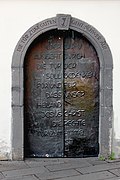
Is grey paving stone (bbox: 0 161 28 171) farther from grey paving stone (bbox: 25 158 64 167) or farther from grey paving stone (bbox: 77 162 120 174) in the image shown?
grey paving stone (bbox: 77 162 120 174)

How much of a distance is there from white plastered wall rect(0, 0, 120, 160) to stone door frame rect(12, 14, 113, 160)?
98 mm

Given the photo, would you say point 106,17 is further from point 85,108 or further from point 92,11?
point 85,108

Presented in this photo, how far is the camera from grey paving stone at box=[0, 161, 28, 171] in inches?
261

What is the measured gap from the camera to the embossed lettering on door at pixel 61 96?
7223 millimetres

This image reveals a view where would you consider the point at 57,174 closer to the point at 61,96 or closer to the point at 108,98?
Answer: the point at 61,96

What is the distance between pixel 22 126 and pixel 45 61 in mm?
1369

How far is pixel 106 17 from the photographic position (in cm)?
698

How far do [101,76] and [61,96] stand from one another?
0.90 meters

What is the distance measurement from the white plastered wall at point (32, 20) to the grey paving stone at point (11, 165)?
1.23ft

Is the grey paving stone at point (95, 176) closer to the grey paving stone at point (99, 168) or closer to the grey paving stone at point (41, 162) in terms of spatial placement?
the grey paving stone at point (99, 168)

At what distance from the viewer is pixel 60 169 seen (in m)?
6.58

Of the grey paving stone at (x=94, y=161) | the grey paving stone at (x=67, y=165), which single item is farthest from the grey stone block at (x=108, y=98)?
the grey paving stone at (x=67, y=165)

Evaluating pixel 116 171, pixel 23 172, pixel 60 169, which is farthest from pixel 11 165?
pixel 116 171

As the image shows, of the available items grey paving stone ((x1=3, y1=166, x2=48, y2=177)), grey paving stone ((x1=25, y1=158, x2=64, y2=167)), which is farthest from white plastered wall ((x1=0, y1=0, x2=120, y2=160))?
grey paving stone ((x1=3, y1=166, x2=48, y2=177))
